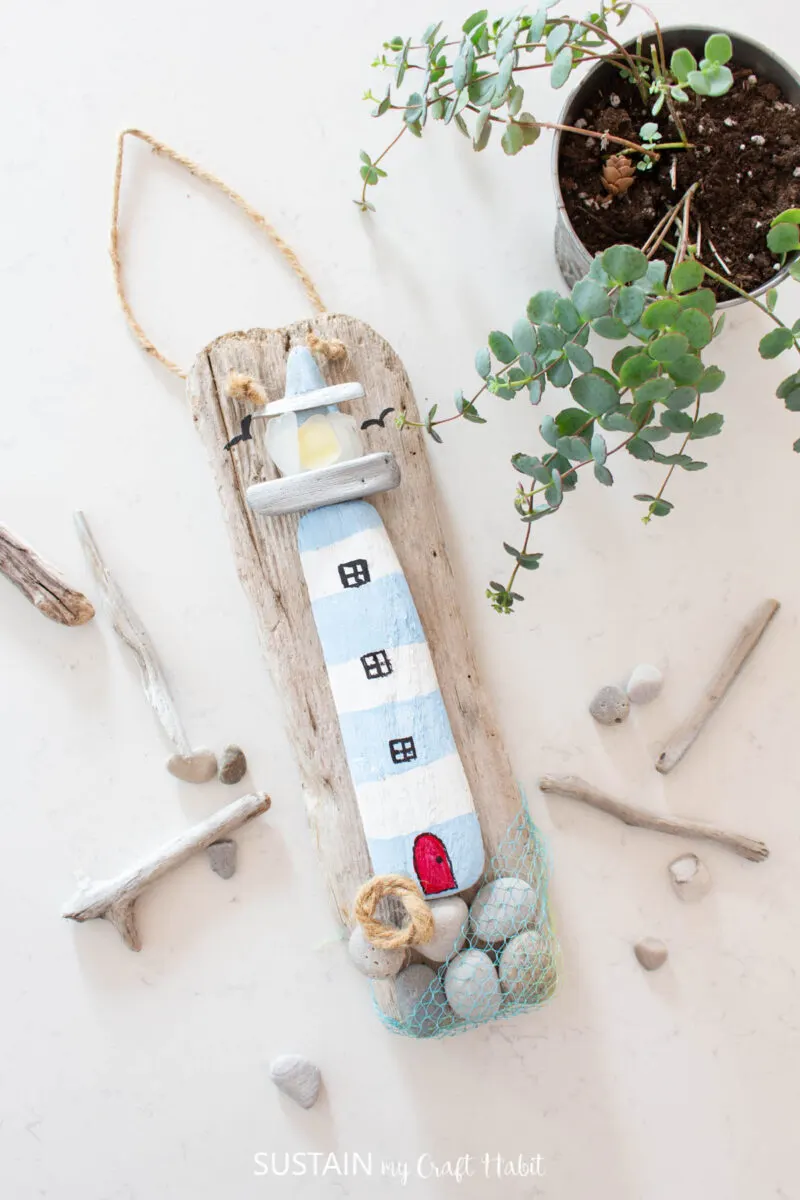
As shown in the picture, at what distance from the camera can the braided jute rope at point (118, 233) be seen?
4.54 ft

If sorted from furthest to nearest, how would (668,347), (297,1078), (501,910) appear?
(297,1078) → (501,910) → (668,347)

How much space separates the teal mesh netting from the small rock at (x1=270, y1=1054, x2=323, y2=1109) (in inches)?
6.7

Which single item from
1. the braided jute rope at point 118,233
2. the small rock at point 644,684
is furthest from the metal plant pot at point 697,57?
the small rock at point 644,684

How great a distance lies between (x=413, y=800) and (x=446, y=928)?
0.17 metres

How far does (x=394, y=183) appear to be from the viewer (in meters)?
1.40

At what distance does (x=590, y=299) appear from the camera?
2.93ft

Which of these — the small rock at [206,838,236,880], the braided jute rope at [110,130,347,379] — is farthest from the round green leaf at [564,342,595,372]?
the small rock at [206,838,236,880]

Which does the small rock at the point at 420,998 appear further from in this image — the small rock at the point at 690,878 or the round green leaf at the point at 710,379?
the round green leaf at the point at 710,379

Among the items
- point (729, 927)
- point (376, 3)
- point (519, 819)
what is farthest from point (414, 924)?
point (376, 3)

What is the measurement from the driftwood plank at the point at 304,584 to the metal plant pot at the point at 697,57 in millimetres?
309

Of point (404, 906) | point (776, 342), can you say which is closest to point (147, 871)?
point (404, 906)

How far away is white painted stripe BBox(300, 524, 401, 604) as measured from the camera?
1.23 m

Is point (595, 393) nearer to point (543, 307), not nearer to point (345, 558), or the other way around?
point (543, 307)

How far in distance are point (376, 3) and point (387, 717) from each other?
43.1 inches
